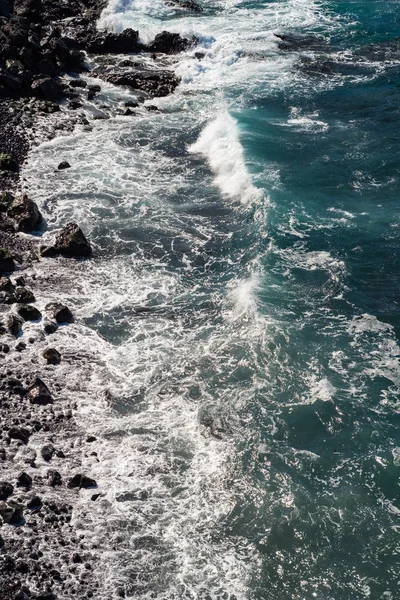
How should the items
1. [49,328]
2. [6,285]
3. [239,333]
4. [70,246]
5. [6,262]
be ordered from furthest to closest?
[70,246] → [6,262] → [6,285] → [49,328] → [239,333]

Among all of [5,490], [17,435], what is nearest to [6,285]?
[17,435]

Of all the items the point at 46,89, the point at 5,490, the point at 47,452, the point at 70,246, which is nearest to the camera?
the point at 5,490

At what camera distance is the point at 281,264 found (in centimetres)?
2562

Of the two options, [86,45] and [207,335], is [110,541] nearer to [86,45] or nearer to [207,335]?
[207,335]

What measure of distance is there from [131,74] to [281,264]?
22692mm

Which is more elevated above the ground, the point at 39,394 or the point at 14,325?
the point at 14,325

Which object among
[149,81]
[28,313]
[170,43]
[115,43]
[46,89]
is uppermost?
[170,43]

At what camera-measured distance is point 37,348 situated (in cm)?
2217

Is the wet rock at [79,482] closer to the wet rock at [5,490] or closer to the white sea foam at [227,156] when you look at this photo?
the wet rock at [5,490]

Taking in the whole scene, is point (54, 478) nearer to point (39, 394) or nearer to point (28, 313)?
point (39, 394)

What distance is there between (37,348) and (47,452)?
4.70 metres

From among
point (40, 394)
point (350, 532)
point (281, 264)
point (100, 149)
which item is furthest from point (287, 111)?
point (350, 532)

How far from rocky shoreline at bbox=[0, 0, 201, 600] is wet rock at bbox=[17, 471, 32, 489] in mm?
26

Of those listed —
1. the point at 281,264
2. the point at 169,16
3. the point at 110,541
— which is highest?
the point at 169,16
